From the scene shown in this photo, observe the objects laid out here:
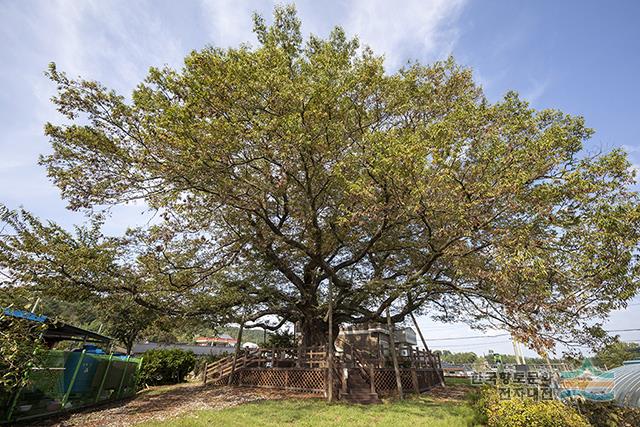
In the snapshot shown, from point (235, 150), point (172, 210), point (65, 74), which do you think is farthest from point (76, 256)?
point (235, 150)

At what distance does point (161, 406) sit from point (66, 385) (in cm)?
332

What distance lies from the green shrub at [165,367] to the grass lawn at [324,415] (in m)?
11.1

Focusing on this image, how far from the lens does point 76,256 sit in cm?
1052

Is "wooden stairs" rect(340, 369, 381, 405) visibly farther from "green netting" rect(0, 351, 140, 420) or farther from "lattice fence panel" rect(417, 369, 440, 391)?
"green netting" rect(0, 351, 140, 420)

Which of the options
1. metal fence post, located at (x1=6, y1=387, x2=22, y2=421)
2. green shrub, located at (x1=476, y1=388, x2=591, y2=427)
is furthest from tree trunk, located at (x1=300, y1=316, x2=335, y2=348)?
metal fence post, located at (x1=6, y1=387, x2=22, y2=421)

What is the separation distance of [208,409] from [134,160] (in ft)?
28.3

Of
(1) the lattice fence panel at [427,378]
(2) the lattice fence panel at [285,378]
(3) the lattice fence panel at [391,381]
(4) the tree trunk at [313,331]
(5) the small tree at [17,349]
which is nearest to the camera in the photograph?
(5) the small tree at [17,349]

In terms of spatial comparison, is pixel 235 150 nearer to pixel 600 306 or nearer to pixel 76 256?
pixel 76 256

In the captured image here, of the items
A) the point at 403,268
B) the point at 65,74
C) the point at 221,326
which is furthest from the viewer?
the point at 221,326

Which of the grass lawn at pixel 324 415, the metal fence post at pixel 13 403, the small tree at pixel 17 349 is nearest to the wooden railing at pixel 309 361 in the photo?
the grass lawn at pixel 324 415

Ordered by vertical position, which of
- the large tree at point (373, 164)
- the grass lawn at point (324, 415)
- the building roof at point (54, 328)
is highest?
the large tree at point (373, 164)

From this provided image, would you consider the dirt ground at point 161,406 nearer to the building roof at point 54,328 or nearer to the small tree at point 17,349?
the building roof at point 54,328

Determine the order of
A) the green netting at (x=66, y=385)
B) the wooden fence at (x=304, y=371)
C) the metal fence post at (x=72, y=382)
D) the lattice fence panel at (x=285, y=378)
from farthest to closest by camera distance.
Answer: the wooden fence at (x=304, y=371)
the lattice fence panel at (x=285, y=378)
the metal fence post at (x=72, y=382)
the green netting at (x=66, y=385)

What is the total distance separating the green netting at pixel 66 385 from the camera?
7.97 m
